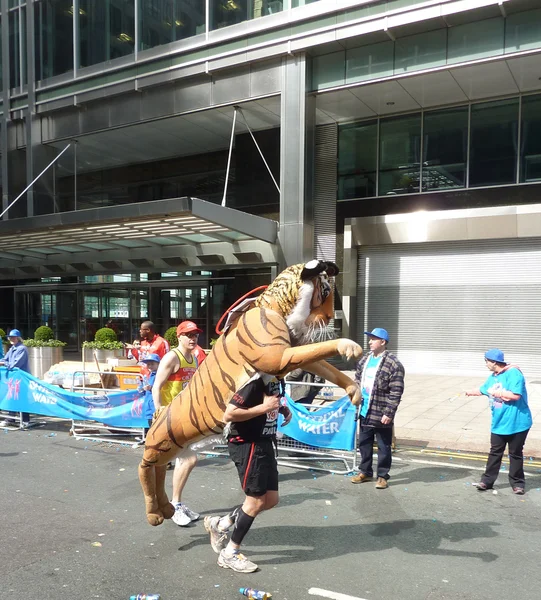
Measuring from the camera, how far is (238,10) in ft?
52.5

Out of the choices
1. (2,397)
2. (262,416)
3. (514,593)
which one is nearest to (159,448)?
(262,416)

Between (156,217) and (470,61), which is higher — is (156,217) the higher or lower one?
the lower one

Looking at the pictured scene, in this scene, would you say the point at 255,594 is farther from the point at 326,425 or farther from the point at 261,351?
the point at 326,425

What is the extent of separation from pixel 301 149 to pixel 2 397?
10272 mm

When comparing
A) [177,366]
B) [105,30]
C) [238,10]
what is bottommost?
[177,366]

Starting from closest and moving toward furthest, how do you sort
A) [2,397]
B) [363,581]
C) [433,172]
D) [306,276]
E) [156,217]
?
[306,276] < [363,581] < [2,397] < [156,217] < [433,172]

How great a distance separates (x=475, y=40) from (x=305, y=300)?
1294cm

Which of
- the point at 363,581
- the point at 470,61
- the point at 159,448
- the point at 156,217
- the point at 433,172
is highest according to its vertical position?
the point at 470,61

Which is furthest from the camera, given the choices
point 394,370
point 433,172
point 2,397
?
point 433,172

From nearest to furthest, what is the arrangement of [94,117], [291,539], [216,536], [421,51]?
[216,536] → [291,539] → [421,51] → [94,117]

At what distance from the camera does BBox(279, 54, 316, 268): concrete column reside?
49.9 feet

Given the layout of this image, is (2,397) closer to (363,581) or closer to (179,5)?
(363,581)

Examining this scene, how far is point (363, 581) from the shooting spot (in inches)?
147

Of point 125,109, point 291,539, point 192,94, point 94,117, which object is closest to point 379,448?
point 291,539
